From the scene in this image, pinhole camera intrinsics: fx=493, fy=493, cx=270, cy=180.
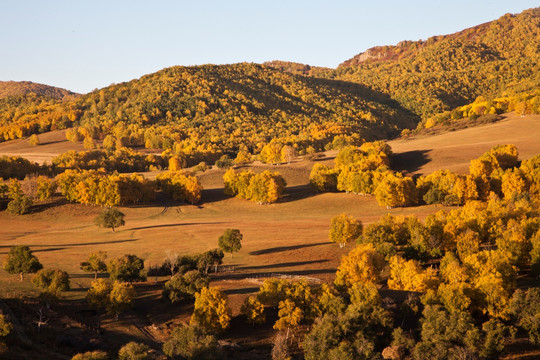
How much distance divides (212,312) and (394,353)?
764 inches

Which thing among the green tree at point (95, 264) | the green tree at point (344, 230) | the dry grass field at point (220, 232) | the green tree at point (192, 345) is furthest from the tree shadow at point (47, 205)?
the green tree at point (192, 345)

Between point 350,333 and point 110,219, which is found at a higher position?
point 110,219

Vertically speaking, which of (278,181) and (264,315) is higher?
(278,181)

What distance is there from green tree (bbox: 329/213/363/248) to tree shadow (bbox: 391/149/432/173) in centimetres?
6731

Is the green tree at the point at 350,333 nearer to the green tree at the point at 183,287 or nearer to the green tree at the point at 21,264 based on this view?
the green tree at the point at 183,287

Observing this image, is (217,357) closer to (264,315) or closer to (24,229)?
(264,315)

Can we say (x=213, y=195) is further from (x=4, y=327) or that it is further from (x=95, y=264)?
(x=4, y=327)

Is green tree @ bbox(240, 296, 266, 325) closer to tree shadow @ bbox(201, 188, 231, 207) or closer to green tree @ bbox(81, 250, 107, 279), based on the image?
green tree @ bbox(81, 250, 107, 279)

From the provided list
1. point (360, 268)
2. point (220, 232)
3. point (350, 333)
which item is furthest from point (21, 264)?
point (360, 268)

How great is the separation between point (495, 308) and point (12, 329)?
2002 inches

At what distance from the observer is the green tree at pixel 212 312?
174ft

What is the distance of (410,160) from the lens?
6097 inches

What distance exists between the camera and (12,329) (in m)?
44.7

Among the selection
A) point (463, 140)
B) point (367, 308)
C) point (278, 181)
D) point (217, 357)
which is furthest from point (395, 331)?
point (463, 140)
